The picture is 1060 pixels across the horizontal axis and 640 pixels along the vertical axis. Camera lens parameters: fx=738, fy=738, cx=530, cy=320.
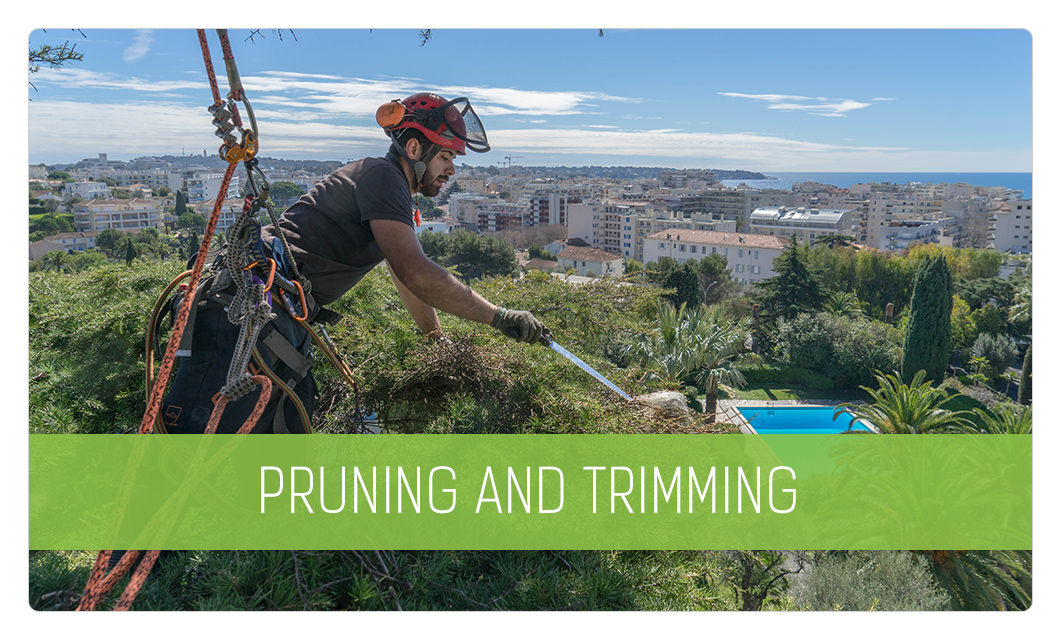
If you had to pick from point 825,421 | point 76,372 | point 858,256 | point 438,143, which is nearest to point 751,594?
point 438,143

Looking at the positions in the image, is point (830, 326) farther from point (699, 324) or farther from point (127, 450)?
point (127, 450)

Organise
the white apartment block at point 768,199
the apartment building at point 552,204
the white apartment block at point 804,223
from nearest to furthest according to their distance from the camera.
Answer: the white apartment block at point 804,223
the apartment building at point 552,204
the white apartment block at point 768,199

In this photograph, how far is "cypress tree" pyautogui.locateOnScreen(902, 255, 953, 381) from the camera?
25969 millimetres

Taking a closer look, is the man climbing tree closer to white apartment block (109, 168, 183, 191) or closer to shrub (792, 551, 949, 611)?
shrub (792, 551, 949, 611)

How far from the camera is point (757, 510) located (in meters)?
2.76

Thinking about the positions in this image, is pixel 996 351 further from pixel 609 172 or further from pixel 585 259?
pixel 609 172

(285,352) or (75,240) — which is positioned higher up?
(75,240)

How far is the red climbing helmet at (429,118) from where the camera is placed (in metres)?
Answer: 2.32

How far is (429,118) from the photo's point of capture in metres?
2.34

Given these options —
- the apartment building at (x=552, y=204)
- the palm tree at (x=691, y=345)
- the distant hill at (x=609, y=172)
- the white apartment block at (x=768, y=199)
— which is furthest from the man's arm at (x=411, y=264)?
the distant hill at (x=609, y=172)

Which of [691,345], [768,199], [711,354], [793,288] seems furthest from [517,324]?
[768,199]

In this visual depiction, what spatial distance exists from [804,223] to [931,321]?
5422 centimetres

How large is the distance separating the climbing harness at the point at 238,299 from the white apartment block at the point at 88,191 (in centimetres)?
2817

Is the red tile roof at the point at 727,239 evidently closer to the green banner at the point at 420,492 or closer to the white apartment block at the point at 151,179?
the white apartment block at the point at 151,179
